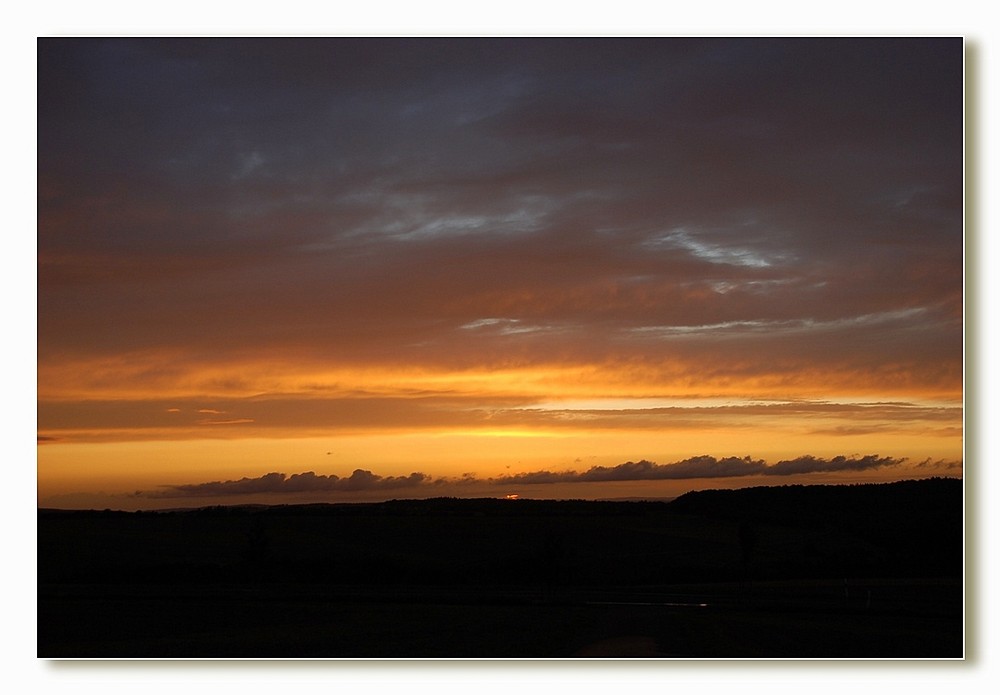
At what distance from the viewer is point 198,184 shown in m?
3.77

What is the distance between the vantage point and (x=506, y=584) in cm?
372

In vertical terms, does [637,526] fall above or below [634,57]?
below

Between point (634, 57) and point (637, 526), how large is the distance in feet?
5.89

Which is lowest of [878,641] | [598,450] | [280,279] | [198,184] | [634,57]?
[878,641]

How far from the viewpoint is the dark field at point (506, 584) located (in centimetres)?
370

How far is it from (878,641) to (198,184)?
3.09 metres

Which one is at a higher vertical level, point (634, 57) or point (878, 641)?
point (634, 57)

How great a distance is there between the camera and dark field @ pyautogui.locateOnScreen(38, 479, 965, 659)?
3.70m

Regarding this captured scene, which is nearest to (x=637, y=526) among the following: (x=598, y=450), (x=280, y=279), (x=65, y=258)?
(x=598, y=450)

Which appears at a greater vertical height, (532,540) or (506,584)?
(532,540)

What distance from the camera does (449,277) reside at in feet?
12.4
